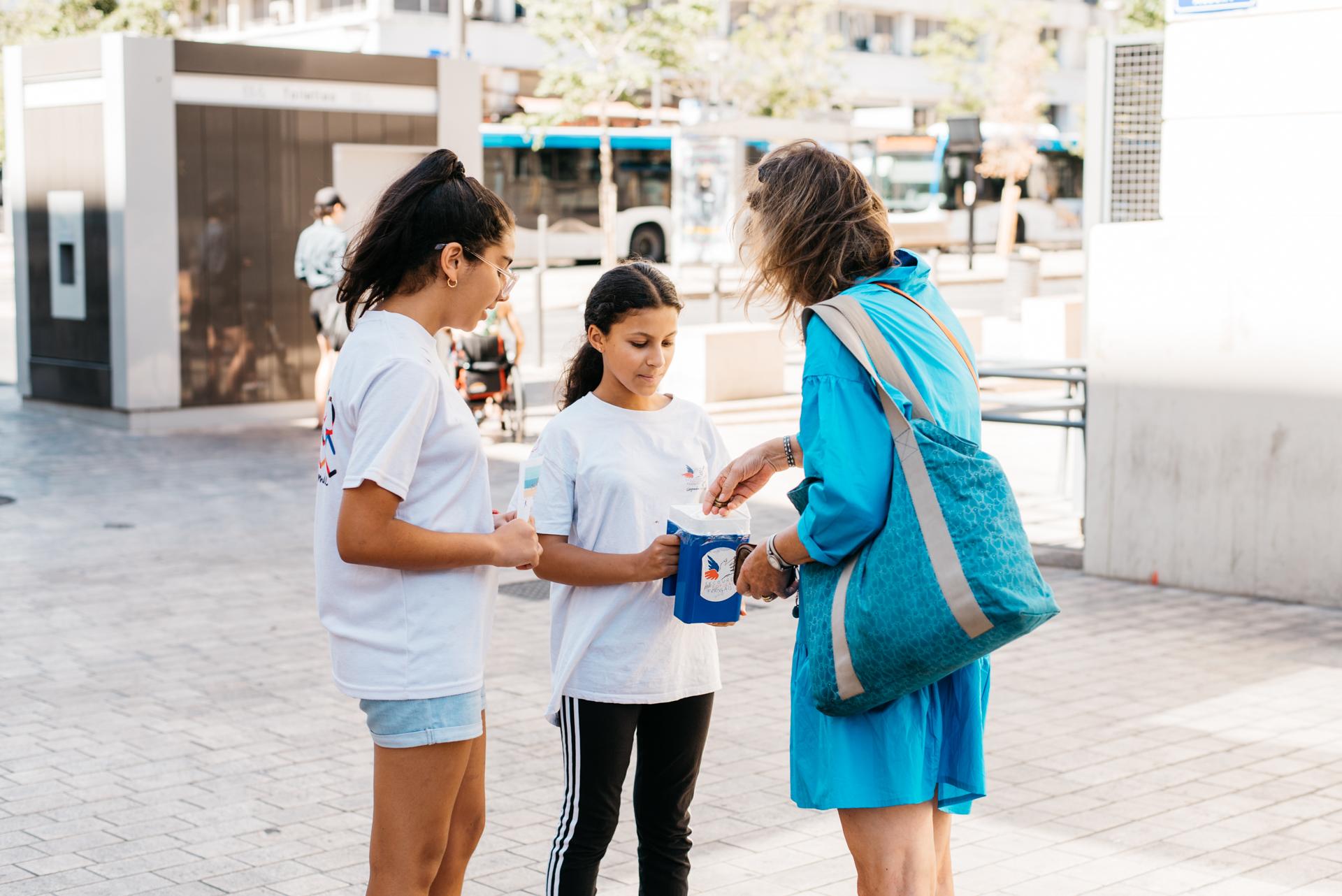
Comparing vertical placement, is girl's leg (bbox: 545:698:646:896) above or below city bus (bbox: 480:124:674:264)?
below

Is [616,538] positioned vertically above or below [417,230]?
below

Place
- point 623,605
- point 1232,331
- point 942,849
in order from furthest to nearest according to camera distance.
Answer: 1. point 1232,331
2. point 623,605
3. point 942,849

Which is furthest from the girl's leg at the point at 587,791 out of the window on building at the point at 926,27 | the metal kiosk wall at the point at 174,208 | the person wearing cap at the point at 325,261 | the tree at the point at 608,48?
the window on building at the point at 926,27

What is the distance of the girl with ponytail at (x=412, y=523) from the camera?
266cm

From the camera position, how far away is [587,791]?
3.24m

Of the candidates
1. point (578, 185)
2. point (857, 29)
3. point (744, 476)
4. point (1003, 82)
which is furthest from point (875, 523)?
point (857, 29)

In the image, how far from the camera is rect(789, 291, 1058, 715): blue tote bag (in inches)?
104

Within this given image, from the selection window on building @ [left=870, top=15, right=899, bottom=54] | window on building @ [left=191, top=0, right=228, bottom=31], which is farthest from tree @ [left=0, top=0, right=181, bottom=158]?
window on building @ [left=870, top=15, right=899, bottom=54]

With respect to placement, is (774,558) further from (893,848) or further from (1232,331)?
(1232,331)

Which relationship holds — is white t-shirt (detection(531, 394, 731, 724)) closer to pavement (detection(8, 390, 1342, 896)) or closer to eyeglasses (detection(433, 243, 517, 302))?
eyeglasses (detection(433, 243, 517, 302))

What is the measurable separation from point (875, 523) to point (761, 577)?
345mm

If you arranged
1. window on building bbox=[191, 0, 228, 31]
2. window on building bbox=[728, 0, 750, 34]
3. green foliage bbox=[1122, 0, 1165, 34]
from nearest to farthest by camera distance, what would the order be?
green foliage bbox=[1122, 0, 1165, 34] < window on building bbox=[191, 0, 228, 31] < window on building bbox=[728, 0, 750, 34]

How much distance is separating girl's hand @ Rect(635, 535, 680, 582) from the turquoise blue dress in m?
0.38

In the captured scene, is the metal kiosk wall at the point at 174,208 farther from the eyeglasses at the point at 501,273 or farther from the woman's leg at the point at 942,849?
the woman's leg at the point at 942,849
